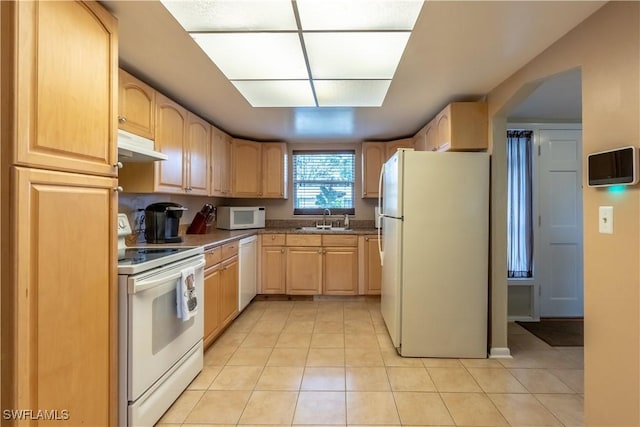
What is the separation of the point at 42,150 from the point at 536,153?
12.8 ft

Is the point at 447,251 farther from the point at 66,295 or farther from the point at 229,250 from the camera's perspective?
the point at 66,295

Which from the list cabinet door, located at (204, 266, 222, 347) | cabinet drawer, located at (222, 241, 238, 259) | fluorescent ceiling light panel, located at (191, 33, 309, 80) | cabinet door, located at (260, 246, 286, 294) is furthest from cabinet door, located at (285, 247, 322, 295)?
fluorescent ceiling light panel, located at (191, 33, 309, 80)

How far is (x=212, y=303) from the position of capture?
2.54 m

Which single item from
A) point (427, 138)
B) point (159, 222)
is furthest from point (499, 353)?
point (159, 222)

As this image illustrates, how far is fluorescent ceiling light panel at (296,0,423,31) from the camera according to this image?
55.4 inches

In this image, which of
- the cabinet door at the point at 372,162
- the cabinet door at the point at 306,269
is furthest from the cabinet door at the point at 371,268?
the cabinet door at the point at 372,162

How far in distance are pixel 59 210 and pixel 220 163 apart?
2.56 metres

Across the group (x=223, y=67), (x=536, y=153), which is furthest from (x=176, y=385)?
(x=536, y=153)

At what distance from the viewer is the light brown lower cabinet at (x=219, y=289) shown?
245cm

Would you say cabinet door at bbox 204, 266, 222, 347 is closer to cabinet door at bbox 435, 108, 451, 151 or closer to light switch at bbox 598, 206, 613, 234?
cabinet door at bbox 435, 108, 451, 151

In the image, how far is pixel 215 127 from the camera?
3.49 meters

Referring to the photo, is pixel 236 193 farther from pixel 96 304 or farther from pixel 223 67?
pixel 96 304

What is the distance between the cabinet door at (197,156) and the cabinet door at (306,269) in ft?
4.42

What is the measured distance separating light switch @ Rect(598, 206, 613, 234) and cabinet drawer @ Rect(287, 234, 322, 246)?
109 inches
